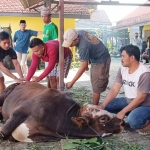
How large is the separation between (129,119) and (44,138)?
4.14 feet

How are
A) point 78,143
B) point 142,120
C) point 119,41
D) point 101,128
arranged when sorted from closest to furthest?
point 78,143
point 101,128
point 142,120
point 119,41

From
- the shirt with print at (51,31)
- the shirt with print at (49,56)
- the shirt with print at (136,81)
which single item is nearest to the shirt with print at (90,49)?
the shirt with print at (49,56)

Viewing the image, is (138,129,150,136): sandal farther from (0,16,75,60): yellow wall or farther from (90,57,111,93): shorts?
(0,16,75,60): yellow wall

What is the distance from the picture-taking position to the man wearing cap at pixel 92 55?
494 centimetres

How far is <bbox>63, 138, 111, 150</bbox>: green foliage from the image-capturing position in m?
3.56

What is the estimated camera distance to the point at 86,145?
362 cm

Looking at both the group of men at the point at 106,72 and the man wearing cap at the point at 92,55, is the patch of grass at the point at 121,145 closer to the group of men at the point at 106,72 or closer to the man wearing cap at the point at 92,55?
the group of men at the point at 106,72

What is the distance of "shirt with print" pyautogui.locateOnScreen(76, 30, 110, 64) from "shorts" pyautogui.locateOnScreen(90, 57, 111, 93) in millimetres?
83

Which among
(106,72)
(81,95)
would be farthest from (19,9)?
(106,72)

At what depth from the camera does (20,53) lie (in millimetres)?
10188

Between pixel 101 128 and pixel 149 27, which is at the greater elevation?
pixel 149 27

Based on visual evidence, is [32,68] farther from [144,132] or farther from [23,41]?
[23,41]

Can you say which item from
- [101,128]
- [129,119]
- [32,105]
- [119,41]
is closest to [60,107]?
[32,105]

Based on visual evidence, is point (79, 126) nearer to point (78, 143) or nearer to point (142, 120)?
point (78, 143)
